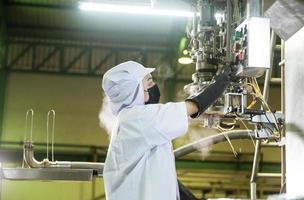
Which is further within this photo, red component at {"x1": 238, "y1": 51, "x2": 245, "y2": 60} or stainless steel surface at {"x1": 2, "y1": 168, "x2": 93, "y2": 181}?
stainless steel surface at {"x1": 2, "y1": 168, "x2": 93, "y2": 181}

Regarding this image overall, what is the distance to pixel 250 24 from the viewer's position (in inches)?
75.3

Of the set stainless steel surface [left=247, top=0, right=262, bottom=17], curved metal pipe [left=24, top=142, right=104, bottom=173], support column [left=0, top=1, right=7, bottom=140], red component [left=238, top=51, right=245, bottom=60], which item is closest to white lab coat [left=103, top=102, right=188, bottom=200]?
red component [left=238, top=51, right=245, bottom=60]

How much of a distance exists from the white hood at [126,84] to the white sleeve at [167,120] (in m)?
0.12

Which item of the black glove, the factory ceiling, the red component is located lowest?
the black glove

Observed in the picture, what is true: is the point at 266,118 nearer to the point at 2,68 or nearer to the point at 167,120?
the point at 167,120

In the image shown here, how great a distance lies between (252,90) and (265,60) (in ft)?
0.87

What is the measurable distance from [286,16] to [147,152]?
30.5 inches

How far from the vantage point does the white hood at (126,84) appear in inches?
80.4

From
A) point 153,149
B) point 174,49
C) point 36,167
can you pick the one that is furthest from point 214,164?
point 153,149

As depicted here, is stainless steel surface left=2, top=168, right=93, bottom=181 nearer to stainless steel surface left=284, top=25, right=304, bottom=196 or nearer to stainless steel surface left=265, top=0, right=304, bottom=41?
stainless steel surface left=284, top=25, right=304, bottom=196

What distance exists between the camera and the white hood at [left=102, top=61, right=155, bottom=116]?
2.04 metres

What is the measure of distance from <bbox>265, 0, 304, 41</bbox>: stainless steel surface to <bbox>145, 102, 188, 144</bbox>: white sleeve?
1.79 feet

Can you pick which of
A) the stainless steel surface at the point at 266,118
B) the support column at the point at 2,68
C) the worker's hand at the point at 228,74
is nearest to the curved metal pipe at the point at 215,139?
the stainless steel surface at the point at 266,118

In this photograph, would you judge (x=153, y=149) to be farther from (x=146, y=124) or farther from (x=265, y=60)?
(x=265, y=60)
